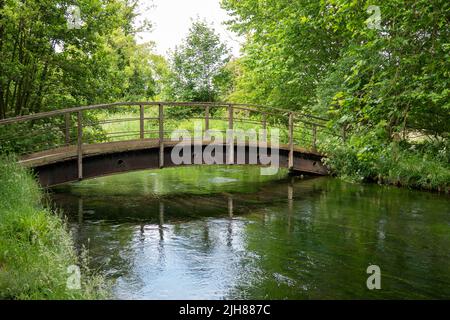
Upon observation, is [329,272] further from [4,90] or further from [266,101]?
[266,101]

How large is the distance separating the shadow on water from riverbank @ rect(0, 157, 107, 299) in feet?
1.89

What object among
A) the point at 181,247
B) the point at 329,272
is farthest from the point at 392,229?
the point at 181,247

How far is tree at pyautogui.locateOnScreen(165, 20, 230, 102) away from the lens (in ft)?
96.2

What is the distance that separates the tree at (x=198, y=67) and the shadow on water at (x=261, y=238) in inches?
526

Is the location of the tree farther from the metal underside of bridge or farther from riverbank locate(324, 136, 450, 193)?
the metal underside of bridge

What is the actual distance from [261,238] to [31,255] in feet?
15.1

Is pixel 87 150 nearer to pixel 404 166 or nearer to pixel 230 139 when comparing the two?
pixel 230 139

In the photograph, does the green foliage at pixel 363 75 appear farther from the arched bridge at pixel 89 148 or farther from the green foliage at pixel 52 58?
the green foliage at pixel 52 58

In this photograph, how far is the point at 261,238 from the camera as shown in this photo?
9891 millimetres

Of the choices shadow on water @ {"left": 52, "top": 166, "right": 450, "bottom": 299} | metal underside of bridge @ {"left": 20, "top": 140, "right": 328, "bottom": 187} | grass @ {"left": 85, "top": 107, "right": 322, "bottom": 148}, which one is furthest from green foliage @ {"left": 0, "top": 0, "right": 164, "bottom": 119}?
grass @ {"left": 85, "top": 107, "right": 322, "bottom": 148}

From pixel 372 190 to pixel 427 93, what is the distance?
313 inches

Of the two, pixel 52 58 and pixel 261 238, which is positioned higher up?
pixel 52 58

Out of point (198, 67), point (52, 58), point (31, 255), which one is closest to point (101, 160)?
point (52, 58)

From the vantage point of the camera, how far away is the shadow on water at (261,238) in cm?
709
